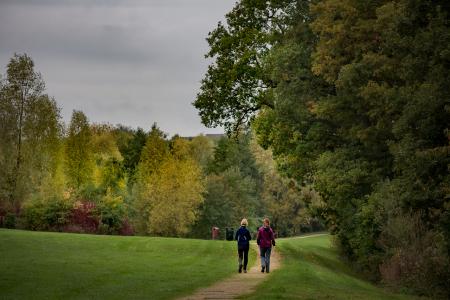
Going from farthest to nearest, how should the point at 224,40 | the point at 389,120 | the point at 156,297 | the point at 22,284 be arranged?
the point at 224,40, the point at 389,120, the point at 22,284, the point at 156,297

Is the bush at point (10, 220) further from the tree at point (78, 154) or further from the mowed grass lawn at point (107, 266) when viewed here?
the mowed grass lawn at point (107, 266)

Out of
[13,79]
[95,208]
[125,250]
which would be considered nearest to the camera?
[125,250]

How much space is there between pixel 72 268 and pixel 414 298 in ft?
42.4

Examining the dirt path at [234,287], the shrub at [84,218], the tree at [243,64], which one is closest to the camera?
the dirt path at [234,287]

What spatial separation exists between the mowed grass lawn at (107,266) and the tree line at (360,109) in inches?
268

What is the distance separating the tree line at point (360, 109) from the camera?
23234 millimetres

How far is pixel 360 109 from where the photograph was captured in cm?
3097

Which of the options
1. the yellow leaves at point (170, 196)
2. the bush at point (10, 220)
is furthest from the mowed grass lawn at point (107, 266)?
the yellow leaves at point (170, 196)

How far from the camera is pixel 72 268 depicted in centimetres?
2530

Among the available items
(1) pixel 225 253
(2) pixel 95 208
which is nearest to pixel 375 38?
(1) pixel 225 253

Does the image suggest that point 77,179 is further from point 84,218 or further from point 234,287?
point 234,287

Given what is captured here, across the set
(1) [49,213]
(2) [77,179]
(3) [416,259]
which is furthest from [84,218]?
(3) [416,259]

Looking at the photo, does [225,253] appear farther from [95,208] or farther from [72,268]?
[95,208]

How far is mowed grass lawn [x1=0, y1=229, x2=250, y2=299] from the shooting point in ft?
63.0
